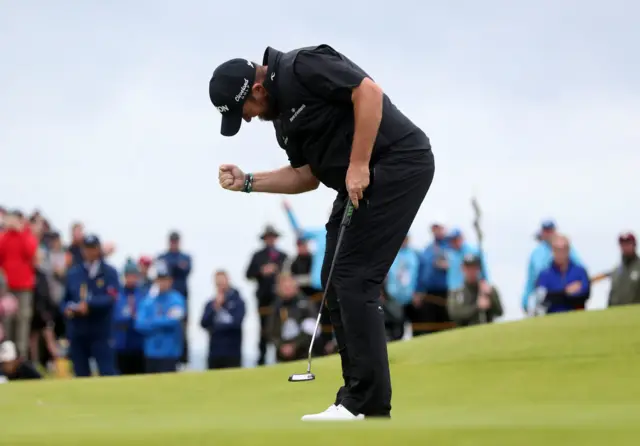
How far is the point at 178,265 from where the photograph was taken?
62.3 ft

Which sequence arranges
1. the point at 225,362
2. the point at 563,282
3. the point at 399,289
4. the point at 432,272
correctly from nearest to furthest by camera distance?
the point at 563,282 → the point at 225,362 → the point at 399,289 → the point at 432,272

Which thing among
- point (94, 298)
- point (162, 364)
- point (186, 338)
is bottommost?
point (186, 338)

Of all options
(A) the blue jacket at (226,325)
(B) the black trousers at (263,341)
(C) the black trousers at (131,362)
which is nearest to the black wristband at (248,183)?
(A) the blue jacket at (226,325)

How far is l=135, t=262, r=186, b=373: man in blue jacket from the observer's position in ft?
52.2

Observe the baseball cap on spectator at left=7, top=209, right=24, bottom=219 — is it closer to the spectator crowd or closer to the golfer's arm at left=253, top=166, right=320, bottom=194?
the spectator crowd

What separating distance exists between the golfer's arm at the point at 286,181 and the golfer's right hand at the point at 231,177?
9cm

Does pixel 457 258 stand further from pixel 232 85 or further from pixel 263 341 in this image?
pixel 232 85

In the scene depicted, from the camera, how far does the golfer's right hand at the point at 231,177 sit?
682 centimetres

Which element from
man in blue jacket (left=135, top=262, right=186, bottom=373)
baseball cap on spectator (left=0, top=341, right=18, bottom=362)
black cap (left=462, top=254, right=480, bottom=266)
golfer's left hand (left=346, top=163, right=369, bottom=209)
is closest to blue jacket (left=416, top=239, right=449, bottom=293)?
black cap (left=462, top=254, right=480, bottom=266)

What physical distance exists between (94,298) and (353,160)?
10.1 metres

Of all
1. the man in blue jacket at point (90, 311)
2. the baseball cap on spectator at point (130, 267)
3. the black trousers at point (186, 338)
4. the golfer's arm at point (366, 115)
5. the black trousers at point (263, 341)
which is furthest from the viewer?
the black trousers at point (186, 338)

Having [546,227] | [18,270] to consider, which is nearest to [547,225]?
[546,227]

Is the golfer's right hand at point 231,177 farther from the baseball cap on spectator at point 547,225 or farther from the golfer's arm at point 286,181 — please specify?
the baseball cap on spectator at point 547,225

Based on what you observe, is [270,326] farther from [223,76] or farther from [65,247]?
[223,76]
